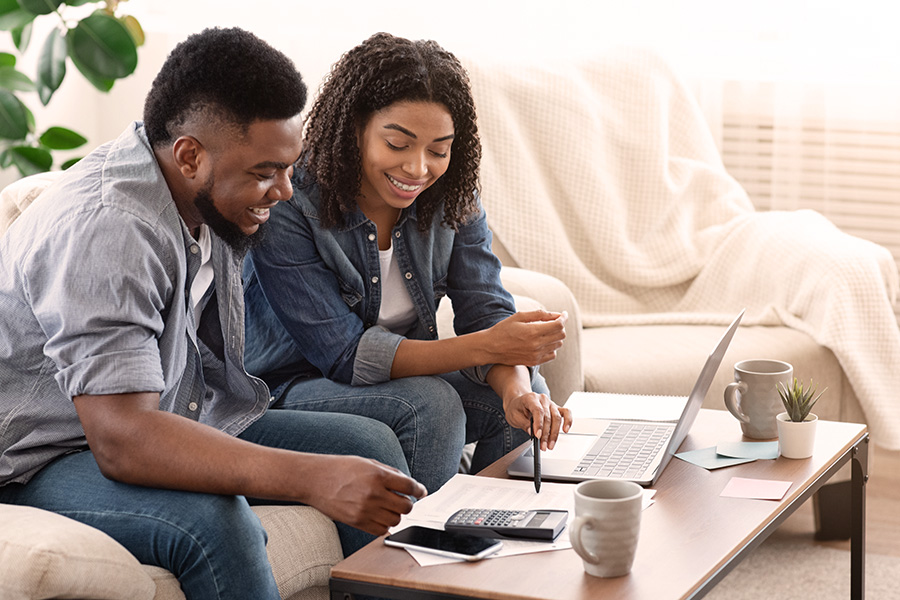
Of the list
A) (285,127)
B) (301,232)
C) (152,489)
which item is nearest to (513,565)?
(152,489)

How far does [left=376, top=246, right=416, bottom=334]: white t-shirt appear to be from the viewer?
1.77 metres

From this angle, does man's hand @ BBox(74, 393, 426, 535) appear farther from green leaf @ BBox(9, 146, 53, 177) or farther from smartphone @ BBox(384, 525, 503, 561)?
green leaf @ BBox(9, 146, 53, 177)

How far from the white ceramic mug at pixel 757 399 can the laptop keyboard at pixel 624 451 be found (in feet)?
0.35

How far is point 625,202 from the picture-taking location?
8.70ft

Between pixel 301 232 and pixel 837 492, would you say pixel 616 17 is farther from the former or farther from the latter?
pixel 301 232

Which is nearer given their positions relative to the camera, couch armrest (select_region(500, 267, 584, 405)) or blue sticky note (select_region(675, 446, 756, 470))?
blue sticky note (select_region(675, 446, 756, 470))

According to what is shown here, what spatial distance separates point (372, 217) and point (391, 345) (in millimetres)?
236

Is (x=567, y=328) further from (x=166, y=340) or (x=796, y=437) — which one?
(x=166, y=340)

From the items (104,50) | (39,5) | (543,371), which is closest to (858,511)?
(543,371)

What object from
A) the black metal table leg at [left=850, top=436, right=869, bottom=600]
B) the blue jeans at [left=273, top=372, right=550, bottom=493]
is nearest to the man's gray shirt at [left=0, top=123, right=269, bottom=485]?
the blue jeans at [left=273, top=372, right=550, bottom=493]

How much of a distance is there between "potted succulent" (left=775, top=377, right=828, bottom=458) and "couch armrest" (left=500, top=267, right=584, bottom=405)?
64cm

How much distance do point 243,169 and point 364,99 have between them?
40cm

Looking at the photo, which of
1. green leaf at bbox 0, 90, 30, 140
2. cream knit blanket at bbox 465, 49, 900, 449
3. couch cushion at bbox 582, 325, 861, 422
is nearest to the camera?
couch cushion at bbox 582, 325, 861, 422

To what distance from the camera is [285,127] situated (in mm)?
1336
